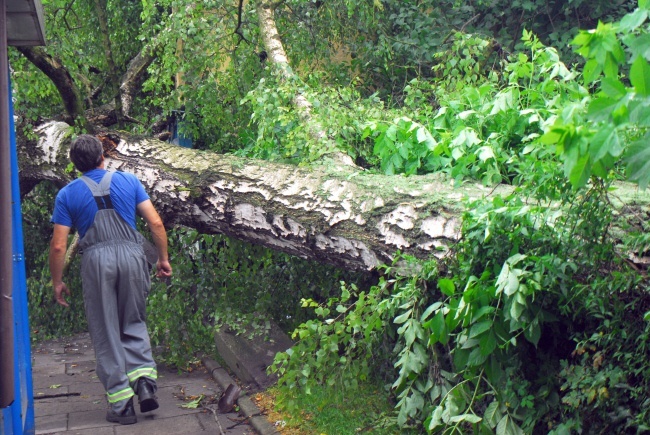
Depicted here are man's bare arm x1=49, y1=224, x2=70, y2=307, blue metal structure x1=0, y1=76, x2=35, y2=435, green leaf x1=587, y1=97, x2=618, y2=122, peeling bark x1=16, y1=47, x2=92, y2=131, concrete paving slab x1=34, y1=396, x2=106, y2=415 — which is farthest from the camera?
peeling bark x1=16, y1=47, x2=92, y2=131

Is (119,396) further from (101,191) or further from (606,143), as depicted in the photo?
(606,143)

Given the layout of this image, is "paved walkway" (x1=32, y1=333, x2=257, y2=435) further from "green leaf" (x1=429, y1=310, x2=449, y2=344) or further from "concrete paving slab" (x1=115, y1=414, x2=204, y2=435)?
"green leaf" (x1=429, y1=310, x2=449, y2=344)

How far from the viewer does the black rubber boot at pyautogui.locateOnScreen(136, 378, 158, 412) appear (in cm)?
485

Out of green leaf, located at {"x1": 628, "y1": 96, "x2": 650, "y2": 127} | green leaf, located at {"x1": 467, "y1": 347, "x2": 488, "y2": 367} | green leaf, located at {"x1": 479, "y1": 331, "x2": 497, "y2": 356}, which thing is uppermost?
green leaf, located at {"x1": 628, "y1": 96, "x2": 650, "y2": 127}

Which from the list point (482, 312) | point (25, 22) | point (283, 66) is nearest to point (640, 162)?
point (482, 312)

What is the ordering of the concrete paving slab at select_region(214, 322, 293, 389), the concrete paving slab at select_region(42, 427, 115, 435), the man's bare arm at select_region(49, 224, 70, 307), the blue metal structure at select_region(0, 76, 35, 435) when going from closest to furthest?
the blue metal structure at select_region(0, 76, 35, 435), the concrete paving slab at select_region(42, 427, 115, 435), the man's bare arm at select_region(49, 224, 70, 307), the concrete paving slab at select_region(214, 322, 293, 389)

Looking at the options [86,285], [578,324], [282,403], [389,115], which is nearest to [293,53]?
[389,115]

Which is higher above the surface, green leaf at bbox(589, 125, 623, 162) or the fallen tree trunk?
green leaf at bbox(589, 125, 623, 162)

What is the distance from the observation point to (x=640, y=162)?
72.5 inches

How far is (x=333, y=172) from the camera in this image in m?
4.68

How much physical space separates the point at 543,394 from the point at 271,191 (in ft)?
7.35

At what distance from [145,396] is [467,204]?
8.64 feet

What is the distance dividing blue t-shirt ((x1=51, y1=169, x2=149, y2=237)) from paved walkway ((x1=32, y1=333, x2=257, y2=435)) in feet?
4.18

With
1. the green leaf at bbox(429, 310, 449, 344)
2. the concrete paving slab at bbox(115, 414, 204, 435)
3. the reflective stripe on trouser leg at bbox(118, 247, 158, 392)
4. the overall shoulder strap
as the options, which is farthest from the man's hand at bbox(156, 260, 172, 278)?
the green leaf at bbox(429, 310, 449, 344)
